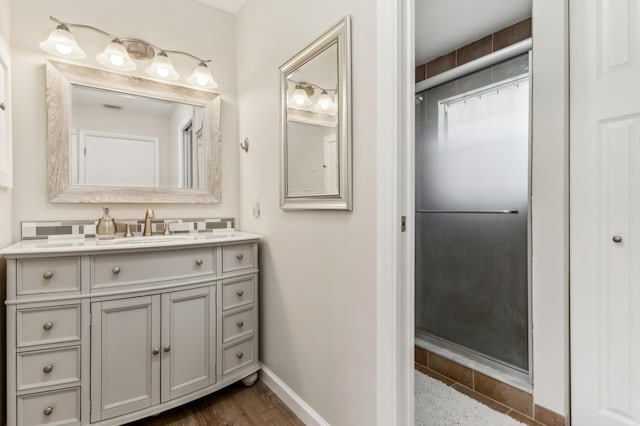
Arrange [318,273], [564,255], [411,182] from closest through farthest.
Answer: [411,182], [564,255], [318,273]

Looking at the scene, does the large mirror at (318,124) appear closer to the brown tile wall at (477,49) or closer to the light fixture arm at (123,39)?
the light fixture arm at (123,39)

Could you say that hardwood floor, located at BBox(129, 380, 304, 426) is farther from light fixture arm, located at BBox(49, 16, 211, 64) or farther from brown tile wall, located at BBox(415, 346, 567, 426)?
light fixture arm, located at BBox(49, 16, 211, 64)

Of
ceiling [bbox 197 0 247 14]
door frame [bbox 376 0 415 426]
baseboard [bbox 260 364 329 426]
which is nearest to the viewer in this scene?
door frame [bbox 376 0 415 426]

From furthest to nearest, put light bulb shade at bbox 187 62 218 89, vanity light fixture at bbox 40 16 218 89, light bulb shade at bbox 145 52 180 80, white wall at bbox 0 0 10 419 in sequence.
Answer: light bulb shade at bbox 187 62 218 89
light bulb shade at bbox 145 52 180 80
vanity light fixture at bbox 40 16 218 89
white wall at bbox 0 0 10 419

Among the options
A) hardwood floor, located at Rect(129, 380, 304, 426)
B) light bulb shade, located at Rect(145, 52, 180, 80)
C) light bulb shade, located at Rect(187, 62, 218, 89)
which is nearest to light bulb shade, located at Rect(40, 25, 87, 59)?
light bulb shade, located at Rect(145, 52, 180, 80)

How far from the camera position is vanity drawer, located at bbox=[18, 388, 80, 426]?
4.14 ft

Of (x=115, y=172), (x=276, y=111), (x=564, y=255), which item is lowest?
(x=564, y=255)

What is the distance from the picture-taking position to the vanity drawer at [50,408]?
1263mm

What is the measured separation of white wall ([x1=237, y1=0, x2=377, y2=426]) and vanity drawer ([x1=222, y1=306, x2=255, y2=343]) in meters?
0.12

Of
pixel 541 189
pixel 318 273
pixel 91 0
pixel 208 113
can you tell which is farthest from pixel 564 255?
pixel 91 0

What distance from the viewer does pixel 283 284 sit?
176 cm

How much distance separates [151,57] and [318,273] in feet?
5.33

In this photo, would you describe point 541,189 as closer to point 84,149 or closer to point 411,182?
point 411,182
